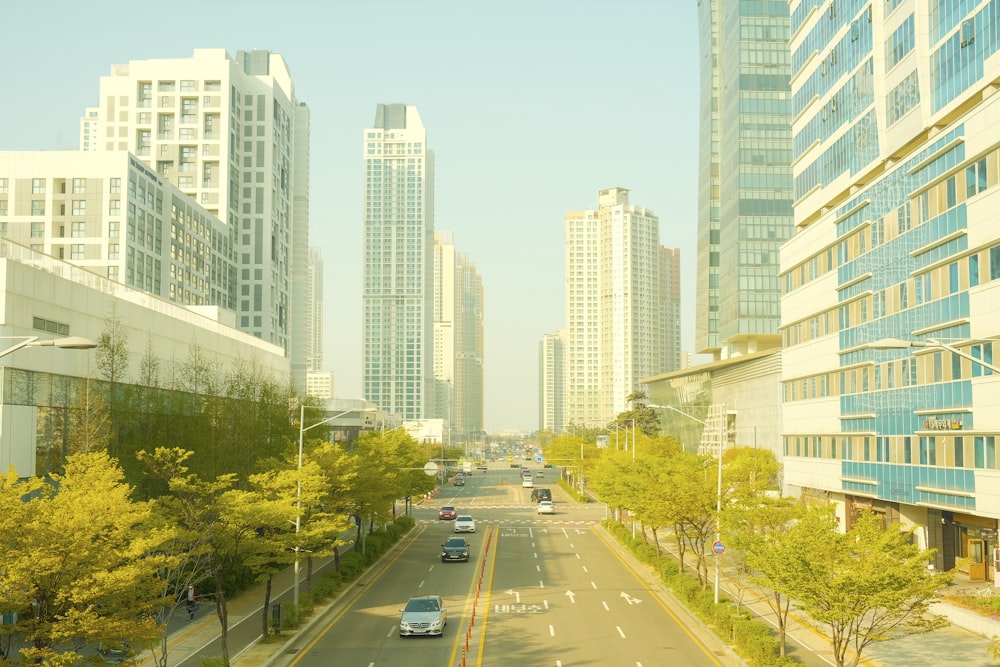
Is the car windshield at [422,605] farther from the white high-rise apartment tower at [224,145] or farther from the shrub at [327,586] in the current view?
the white high-rise apartment tower at [224,145]

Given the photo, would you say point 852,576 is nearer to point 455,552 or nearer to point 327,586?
point 327,586

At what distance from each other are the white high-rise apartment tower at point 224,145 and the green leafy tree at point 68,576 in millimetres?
112584

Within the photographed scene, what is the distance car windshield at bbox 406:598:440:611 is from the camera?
113ft

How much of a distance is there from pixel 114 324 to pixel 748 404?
6578 cm

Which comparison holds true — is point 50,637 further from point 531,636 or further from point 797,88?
point 797,88

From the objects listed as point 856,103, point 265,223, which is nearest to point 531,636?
point 856,103

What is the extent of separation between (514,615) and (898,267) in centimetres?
2717

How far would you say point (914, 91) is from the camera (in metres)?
48.1

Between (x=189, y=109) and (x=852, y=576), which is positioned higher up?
(x=189, y=109)

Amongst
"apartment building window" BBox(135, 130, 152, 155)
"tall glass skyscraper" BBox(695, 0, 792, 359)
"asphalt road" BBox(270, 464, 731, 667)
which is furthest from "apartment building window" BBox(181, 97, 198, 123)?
"asphalt road" BBox(270, 464, 731, 667)

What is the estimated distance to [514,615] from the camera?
124ft

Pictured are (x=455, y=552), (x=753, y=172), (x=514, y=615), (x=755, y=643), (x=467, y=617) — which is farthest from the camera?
(x=753, y=172)

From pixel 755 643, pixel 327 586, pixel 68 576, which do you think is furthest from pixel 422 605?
pixel 68 576

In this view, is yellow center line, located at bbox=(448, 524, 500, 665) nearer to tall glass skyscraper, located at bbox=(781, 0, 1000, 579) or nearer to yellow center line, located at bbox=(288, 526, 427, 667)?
yellow center line, located at bbox=(288, 526, 427, 667)
